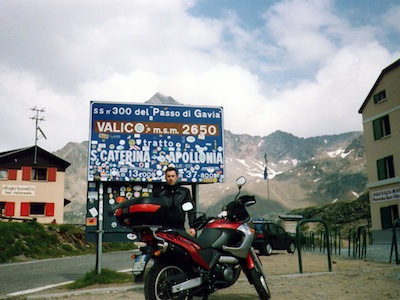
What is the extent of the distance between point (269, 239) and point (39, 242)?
10879 mm

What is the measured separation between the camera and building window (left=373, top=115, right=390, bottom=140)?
3152cm

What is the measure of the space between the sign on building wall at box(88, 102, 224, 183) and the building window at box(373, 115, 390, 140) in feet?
80.2

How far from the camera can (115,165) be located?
9391 millimetres

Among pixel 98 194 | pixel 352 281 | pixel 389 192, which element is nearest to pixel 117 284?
pixel 98 194

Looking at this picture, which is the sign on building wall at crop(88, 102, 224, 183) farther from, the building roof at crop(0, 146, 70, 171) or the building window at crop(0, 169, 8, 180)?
the building window at crop(0, 169, 8, 180)

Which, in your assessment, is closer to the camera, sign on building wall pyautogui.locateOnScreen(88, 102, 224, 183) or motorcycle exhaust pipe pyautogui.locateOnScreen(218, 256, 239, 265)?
motorcycle exhaust pipe pyautogui.locateOnScreen(218, 256, 239, 265)

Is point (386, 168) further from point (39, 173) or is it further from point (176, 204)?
point (39, 173)

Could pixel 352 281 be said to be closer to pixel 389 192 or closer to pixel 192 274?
pixel 192 274

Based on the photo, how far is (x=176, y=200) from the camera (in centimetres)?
636

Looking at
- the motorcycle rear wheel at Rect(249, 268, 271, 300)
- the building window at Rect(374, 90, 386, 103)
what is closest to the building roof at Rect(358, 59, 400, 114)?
the building window at Rect(374, 90, 386, 103)

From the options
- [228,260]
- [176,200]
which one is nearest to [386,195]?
[176,200]

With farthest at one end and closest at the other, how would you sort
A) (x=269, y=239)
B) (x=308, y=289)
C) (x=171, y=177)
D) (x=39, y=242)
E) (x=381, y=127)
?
(x=381, y=127) < (x=39, y=242) < (x=269, y=239) < (x=308, y=289) < (x=171, y=177)

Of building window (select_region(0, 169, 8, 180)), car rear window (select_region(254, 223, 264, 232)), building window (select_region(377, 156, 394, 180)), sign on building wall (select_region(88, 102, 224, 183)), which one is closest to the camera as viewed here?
sign on building wall (select_region(88, 102, 224, 183))

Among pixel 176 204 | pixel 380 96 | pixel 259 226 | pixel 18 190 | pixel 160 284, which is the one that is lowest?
pixel 160 284
